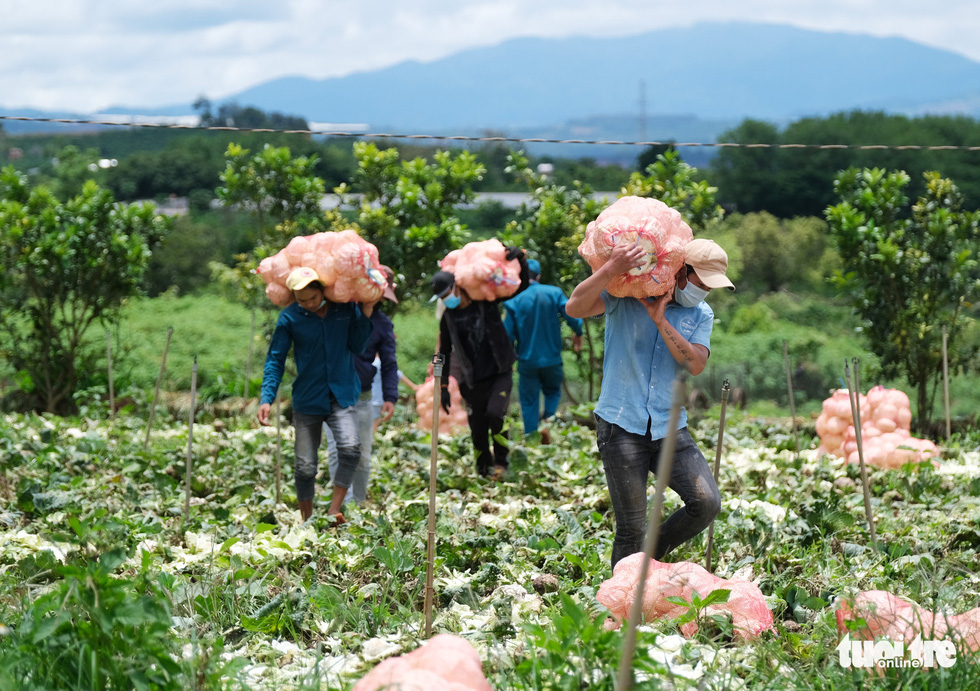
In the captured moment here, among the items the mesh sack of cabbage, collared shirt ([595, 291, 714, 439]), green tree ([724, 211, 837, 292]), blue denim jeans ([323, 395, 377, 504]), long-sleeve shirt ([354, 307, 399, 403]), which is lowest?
green tree ([724, 211, 837, 292])

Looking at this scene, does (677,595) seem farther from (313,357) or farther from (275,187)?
(275,187)

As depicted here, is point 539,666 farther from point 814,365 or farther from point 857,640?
point 814,365

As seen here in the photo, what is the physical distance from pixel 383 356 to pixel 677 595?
3189mm

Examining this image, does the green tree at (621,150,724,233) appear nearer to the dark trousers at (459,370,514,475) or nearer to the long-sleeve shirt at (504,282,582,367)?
the long-sleeve shirt at (504,282,582,367)

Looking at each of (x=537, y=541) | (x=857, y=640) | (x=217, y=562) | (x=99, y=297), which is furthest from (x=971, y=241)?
(x=99, y=297)

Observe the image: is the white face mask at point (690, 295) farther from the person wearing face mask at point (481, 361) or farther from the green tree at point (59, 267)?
the green tree at point (59, 267)

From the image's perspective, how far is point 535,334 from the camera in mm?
7660

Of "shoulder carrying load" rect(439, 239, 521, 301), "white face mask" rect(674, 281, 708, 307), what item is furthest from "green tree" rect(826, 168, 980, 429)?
"white face mask" rect(674, 281, 708, 307)

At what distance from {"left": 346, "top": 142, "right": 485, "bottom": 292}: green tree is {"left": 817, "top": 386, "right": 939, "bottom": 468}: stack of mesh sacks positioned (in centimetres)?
397

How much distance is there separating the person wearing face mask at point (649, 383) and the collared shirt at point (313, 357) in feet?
6.31

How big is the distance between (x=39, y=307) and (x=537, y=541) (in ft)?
25.0

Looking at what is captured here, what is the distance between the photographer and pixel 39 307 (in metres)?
10.4

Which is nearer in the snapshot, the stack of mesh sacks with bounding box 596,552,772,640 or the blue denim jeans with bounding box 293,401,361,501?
the stack of mesh sacks with bounding box 596,552,772,640

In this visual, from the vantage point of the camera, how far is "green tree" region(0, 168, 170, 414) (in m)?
10.1
